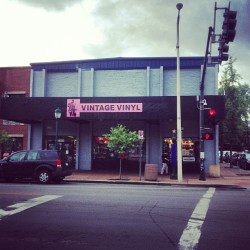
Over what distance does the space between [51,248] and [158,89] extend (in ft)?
68.3

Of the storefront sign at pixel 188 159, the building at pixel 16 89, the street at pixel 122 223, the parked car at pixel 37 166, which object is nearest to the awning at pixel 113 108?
the storefront sign at pixel 188 159

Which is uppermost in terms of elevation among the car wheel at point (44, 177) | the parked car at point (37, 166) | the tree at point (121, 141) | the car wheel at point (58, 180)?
the tree at point (121, 141)

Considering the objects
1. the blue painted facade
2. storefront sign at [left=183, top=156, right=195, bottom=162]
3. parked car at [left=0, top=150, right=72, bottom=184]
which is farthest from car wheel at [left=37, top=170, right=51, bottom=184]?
storefront sign at [left=183, top=156, right=195, bottom=162]

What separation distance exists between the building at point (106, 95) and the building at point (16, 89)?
4071mm

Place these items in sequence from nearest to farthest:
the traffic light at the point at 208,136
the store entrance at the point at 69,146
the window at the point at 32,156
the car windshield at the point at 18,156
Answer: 1. the window at the point at 32,156
2. the car windshield at the point at 18,156
3. the traffic light at the point at 208,136
4. the store entrance at the point at 69,146

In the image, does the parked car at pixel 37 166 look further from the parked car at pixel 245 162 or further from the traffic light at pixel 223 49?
the parked car at pixel 245 162

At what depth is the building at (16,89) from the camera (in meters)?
31.0

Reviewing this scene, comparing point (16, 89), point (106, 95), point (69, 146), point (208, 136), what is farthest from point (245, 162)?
point (16, 89)

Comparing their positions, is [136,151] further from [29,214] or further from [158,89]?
[29,214]

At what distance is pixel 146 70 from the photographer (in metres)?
26.2

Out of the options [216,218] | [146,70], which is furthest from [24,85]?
[216,218]

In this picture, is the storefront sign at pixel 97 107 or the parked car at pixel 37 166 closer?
the parked car at pixel 37 166

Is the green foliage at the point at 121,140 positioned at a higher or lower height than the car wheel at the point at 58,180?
higher

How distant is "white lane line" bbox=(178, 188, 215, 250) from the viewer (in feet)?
19.5
